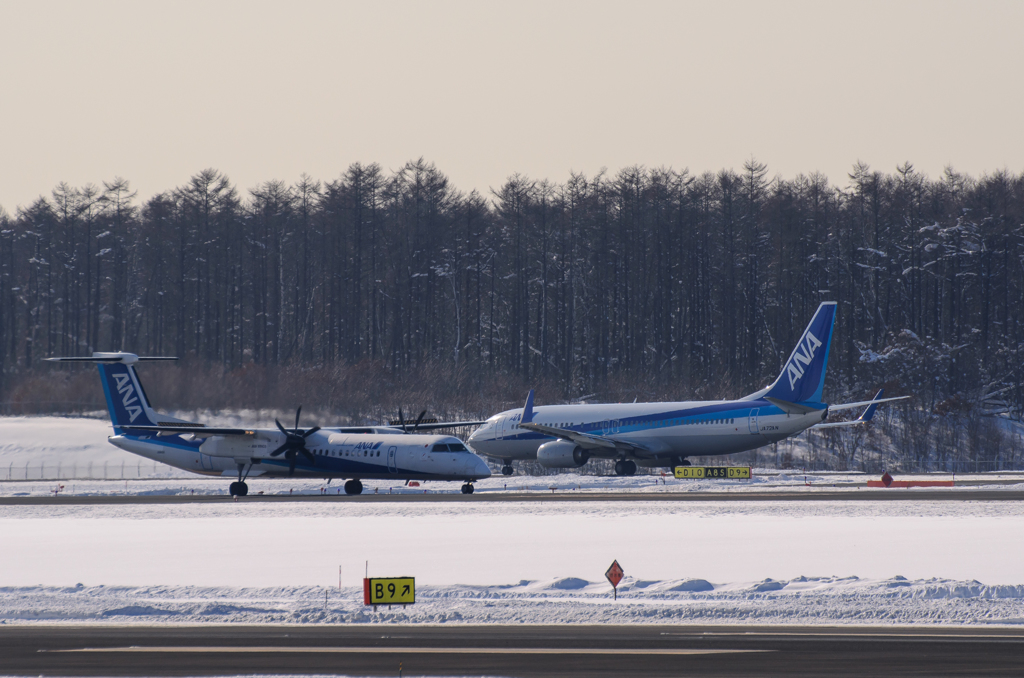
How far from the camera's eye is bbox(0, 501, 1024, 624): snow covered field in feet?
66.7

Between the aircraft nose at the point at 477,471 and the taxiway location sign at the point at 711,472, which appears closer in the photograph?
the aircraft nose at the point at 477,471

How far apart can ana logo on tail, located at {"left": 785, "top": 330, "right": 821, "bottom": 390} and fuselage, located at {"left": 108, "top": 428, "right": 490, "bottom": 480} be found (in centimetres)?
1565

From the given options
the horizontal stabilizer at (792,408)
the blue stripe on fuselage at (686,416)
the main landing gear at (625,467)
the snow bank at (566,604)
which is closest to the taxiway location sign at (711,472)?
the blue stripe on fuselage at (686,416)

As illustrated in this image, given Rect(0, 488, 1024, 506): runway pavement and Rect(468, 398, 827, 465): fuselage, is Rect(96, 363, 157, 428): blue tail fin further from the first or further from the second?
Rect(468, 398, 827, 465): fuselage

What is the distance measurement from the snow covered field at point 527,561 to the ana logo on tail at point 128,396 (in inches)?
500

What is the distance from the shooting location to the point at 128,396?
54.5 metres

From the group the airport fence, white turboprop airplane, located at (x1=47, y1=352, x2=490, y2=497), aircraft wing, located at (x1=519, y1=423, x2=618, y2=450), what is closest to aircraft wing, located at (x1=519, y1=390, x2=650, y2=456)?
aircraft wing, located at (x1=519, y1=423, x2=618, y2=450)

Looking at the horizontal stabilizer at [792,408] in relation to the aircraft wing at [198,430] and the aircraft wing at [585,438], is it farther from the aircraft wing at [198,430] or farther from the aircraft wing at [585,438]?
the aircraft wing at [198,430]

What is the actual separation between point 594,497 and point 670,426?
11192mm

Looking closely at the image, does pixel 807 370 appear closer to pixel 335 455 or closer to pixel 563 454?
pixel 563 454

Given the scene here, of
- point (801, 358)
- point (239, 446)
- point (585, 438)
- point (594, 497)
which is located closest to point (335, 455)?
point (239, 446)

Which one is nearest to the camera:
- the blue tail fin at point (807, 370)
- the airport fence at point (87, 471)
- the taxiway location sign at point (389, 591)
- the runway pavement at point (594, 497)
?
the taxiway location sign at point (389, 591)

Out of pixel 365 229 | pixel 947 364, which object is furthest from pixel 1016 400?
pixel 365 229

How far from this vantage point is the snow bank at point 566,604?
19.5 metres
